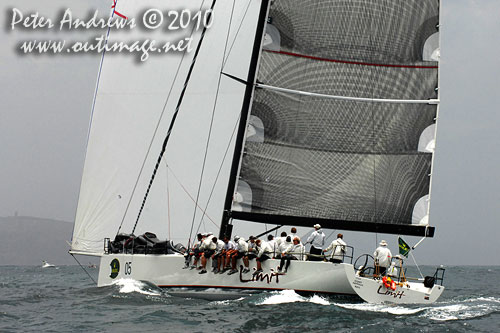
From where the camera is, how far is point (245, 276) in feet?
53.4

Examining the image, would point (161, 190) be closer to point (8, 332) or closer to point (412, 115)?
point (412, 115)

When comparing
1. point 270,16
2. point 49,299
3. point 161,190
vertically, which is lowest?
point 49,299

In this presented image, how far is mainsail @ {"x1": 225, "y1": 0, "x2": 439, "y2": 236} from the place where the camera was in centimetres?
1825

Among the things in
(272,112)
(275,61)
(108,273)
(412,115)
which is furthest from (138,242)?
(412,115)

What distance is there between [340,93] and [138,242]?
6.99m

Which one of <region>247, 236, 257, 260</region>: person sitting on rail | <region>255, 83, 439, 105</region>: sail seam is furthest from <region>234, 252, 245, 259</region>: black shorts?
<region>255, 83, 439, 105</region>: sail seam

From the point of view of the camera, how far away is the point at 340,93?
18.7 m

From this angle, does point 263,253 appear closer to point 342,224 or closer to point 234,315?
point 234,315

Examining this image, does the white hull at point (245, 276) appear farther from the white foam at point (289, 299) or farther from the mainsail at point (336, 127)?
the mainsail at point (336, 127)

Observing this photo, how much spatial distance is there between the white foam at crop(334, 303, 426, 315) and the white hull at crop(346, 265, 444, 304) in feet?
0.72

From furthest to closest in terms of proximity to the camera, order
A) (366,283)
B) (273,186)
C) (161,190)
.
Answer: (161,190)
(273,186)
(366,283)

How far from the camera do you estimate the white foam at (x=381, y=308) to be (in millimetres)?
14672

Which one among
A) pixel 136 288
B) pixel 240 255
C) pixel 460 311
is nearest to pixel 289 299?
pixel 240 255

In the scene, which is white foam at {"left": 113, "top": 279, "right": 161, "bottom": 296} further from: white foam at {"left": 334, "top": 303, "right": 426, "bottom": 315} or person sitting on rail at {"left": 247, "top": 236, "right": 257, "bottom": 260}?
white foam at {"left": 334, "top": 303, "right": 426, "bottom": 315}
